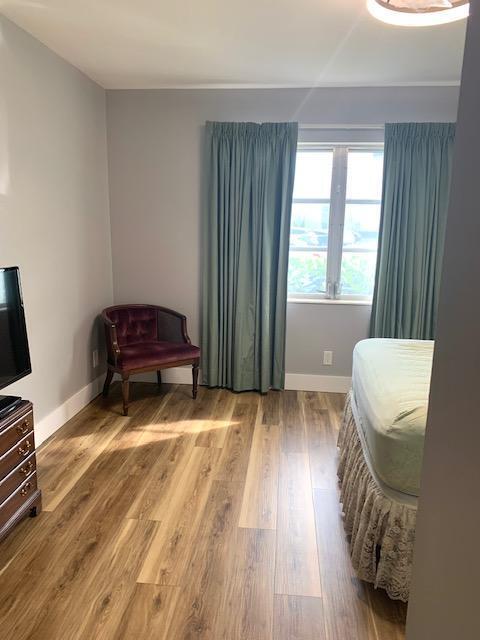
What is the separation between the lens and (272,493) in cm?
248

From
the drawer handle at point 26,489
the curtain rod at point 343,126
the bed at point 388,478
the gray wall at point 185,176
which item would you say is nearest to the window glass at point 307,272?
the gray wall at point 185,176

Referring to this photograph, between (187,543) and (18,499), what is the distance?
829mm

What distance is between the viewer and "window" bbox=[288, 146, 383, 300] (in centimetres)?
383

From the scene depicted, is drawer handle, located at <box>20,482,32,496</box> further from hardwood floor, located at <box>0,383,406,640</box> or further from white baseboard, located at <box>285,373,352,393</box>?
white baseboard, located at <box>285,373,352,393</box>

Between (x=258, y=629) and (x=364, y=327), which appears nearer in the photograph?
(x=258, y=629)

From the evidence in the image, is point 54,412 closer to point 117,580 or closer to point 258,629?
point 117,580

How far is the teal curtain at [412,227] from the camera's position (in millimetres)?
3555

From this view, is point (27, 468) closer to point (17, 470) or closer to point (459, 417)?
point (17, 470)

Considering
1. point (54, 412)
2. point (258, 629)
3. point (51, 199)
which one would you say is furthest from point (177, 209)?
point (258, 629)

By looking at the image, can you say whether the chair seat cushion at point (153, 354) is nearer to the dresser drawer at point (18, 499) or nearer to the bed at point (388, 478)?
the dresser drawer at point (18, 499)

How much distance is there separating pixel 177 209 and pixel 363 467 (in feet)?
9.19

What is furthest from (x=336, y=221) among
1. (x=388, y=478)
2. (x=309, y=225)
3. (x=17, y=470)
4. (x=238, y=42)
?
(x=17, y=470)

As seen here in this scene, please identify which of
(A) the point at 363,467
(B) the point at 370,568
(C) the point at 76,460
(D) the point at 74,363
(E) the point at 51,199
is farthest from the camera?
(D) the point at 74,363

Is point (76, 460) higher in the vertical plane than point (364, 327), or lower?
lower
